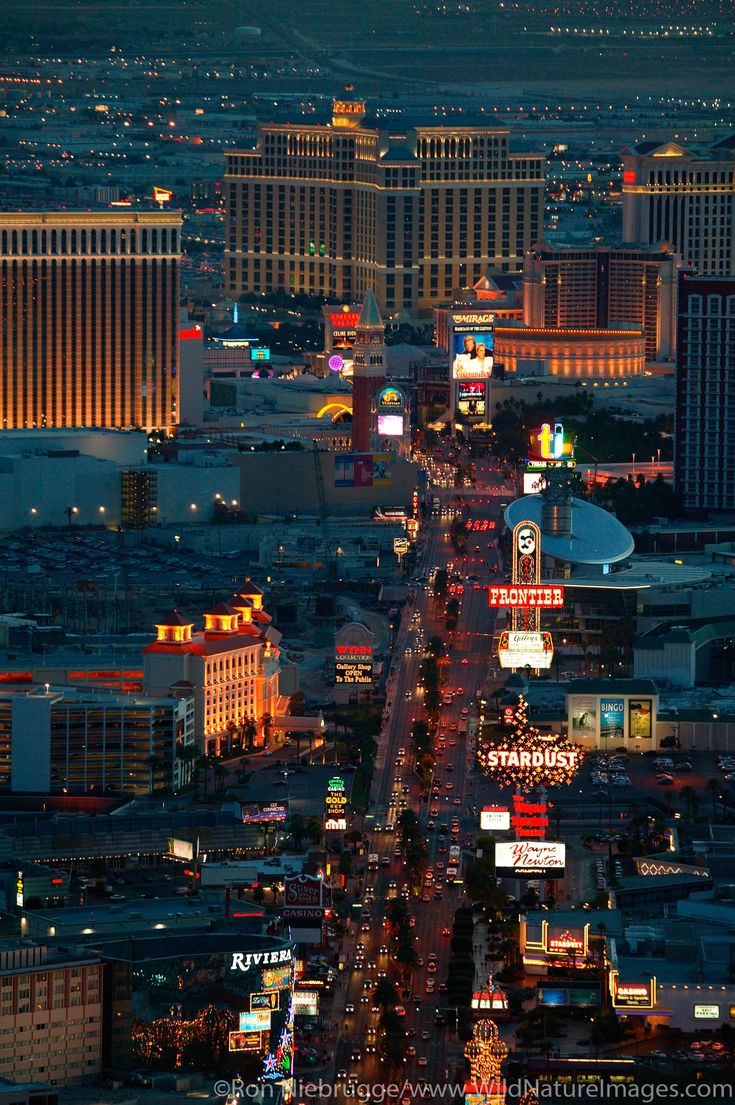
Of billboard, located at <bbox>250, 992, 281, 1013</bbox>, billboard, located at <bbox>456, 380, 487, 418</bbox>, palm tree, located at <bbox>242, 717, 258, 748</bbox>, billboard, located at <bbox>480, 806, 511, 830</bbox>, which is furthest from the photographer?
billboard, located at <bbox>456, 380, 487, 418</bbox>

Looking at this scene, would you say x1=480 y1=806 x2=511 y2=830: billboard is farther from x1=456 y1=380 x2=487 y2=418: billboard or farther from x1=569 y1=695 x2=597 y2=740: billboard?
x1=456 y1=380 x2=487 y2=418: billboard

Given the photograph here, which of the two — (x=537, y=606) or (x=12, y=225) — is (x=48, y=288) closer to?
(x=12, y=225)

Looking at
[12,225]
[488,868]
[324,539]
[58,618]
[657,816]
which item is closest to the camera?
[488,868]

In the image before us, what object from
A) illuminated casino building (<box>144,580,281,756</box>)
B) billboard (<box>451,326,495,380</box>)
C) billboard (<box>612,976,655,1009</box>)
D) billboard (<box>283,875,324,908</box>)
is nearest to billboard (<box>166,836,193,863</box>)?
billboard (<box>283,875,324,908</box>)

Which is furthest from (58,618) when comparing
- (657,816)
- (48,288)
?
(48,288)

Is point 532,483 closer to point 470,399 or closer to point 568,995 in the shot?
point 470,399

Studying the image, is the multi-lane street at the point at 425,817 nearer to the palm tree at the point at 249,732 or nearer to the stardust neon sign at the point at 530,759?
the stardust neon sign at the point at 530,759
